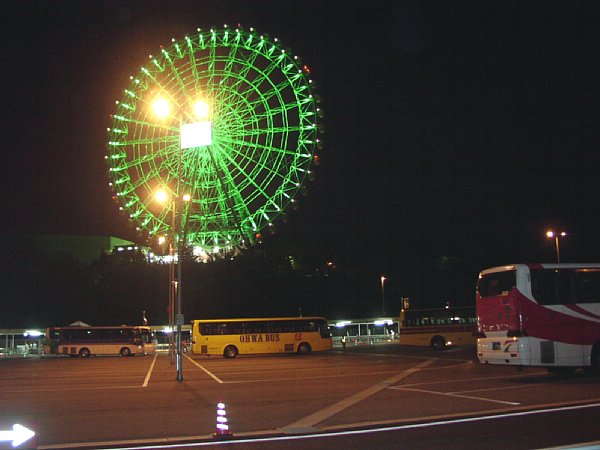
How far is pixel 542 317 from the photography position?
18.3m

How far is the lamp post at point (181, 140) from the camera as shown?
23.3 meters

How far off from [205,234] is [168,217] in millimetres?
2831

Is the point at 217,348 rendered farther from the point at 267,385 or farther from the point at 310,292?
the point at 310,292

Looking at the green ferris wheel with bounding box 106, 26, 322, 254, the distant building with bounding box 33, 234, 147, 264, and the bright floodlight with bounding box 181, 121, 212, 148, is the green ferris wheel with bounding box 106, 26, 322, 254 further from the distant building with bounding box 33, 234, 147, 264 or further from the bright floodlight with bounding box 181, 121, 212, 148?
the distant building with bounding box 33, 234, 147, 264

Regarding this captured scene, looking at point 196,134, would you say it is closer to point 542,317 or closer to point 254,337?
point 254,337

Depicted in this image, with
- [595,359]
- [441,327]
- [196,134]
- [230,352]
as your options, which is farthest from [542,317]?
[230,352]

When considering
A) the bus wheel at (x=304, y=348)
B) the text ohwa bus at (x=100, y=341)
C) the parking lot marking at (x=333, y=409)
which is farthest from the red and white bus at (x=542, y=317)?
the text ohwa bus at (x=100, y=341)

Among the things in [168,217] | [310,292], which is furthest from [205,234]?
[310,292]

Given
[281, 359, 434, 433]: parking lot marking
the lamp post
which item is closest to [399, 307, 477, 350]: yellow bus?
the lamp post

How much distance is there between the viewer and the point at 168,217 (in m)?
45.1

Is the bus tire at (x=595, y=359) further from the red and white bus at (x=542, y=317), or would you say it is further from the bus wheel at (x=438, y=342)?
the bus wheel at (x=438, y=342)

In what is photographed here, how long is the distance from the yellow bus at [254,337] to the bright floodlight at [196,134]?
14.1m

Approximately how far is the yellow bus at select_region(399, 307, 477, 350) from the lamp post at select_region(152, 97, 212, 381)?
58.9ft

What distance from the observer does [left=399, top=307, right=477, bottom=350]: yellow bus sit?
44281mm
